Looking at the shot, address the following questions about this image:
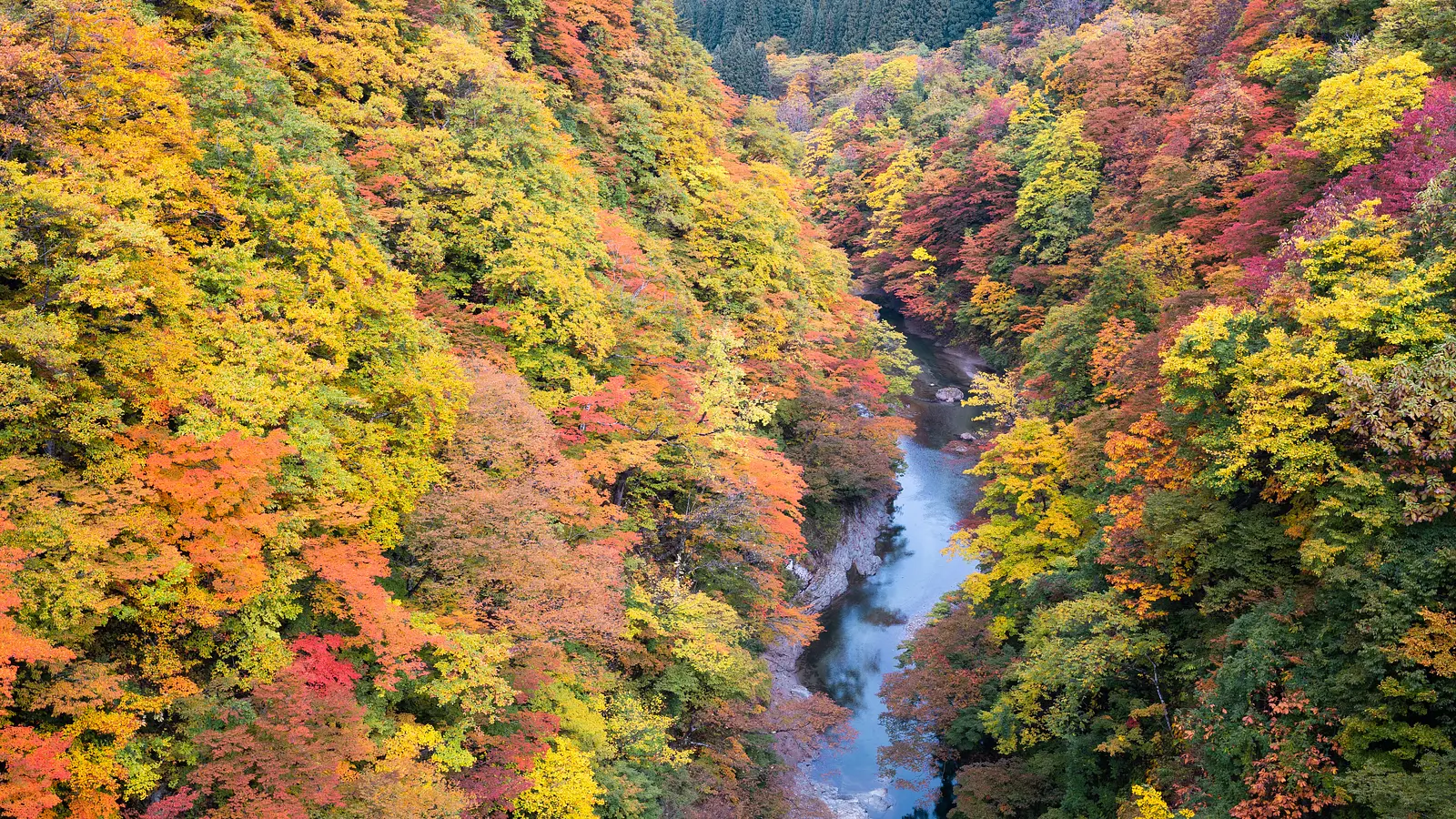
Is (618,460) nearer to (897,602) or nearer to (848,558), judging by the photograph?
(848,558)

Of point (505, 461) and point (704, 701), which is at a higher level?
point (505, 461)

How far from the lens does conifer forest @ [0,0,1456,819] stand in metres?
10.8

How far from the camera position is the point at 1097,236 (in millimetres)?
41656

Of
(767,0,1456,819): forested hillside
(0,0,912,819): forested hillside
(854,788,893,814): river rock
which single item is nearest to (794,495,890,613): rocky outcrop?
(0,0,912,819): forested hillside

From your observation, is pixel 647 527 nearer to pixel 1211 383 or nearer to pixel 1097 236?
pixel 1211 383

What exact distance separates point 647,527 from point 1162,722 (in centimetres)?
1300

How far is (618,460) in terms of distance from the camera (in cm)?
2136

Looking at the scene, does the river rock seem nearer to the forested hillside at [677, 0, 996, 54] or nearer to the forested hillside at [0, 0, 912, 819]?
the forested hillside at [0, 0, 912, 819]

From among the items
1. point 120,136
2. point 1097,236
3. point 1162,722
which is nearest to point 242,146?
point 120,136

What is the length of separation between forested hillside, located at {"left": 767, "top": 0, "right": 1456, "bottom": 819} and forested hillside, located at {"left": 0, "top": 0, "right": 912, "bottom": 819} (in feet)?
21.4

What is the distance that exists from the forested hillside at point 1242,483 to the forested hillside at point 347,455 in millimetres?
6507

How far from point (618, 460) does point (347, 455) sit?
8.20m

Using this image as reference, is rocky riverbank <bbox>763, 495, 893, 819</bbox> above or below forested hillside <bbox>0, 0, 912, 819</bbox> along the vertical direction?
below

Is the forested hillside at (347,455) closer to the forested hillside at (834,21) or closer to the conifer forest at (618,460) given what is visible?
the conifer forest at (618,460)
